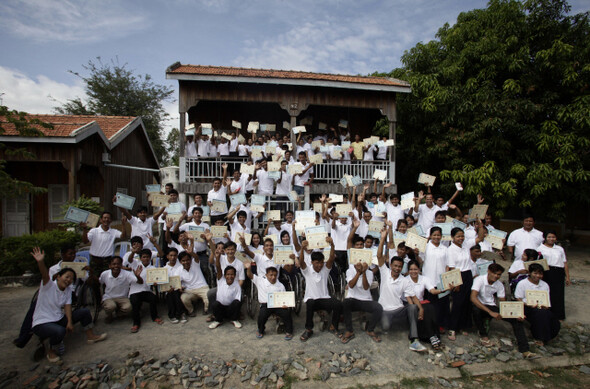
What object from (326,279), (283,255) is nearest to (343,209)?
(326,279)

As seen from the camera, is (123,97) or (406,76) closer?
(406,76)

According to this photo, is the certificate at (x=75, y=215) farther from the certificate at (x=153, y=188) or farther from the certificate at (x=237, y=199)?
the certificate at (x=237, y=199)

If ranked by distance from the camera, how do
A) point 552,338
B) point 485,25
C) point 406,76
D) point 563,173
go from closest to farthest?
point 552,338 → point 563,173 → point 485,25 → point 406,76

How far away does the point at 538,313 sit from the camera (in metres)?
4.94

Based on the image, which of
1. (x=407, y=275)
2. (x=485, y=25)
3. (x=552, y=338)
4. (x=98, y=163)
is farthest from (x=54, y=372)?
(x=485, y=25)

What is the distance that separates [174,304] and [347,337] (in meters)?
2.97

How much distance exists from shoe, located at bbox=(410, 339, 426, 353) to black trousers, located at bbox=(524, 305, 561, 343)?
187 cm

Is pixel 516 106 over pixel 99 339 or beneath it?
over

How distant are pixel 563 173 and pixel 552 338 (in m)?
6.18

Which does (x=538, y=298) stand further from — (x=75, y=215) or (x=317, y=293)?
(x=75, y=215)

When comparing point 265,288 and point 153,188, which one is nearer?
point 265,288

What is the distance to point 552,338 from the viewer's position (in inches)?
198

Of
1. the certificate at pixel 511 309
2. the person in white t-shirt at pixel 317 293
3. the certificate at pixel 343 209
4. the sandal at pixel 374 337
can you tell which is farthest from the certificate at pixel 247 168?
the certificate at pixel 511 309

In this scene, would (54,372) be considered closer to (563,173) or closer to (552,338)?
(552,338)
